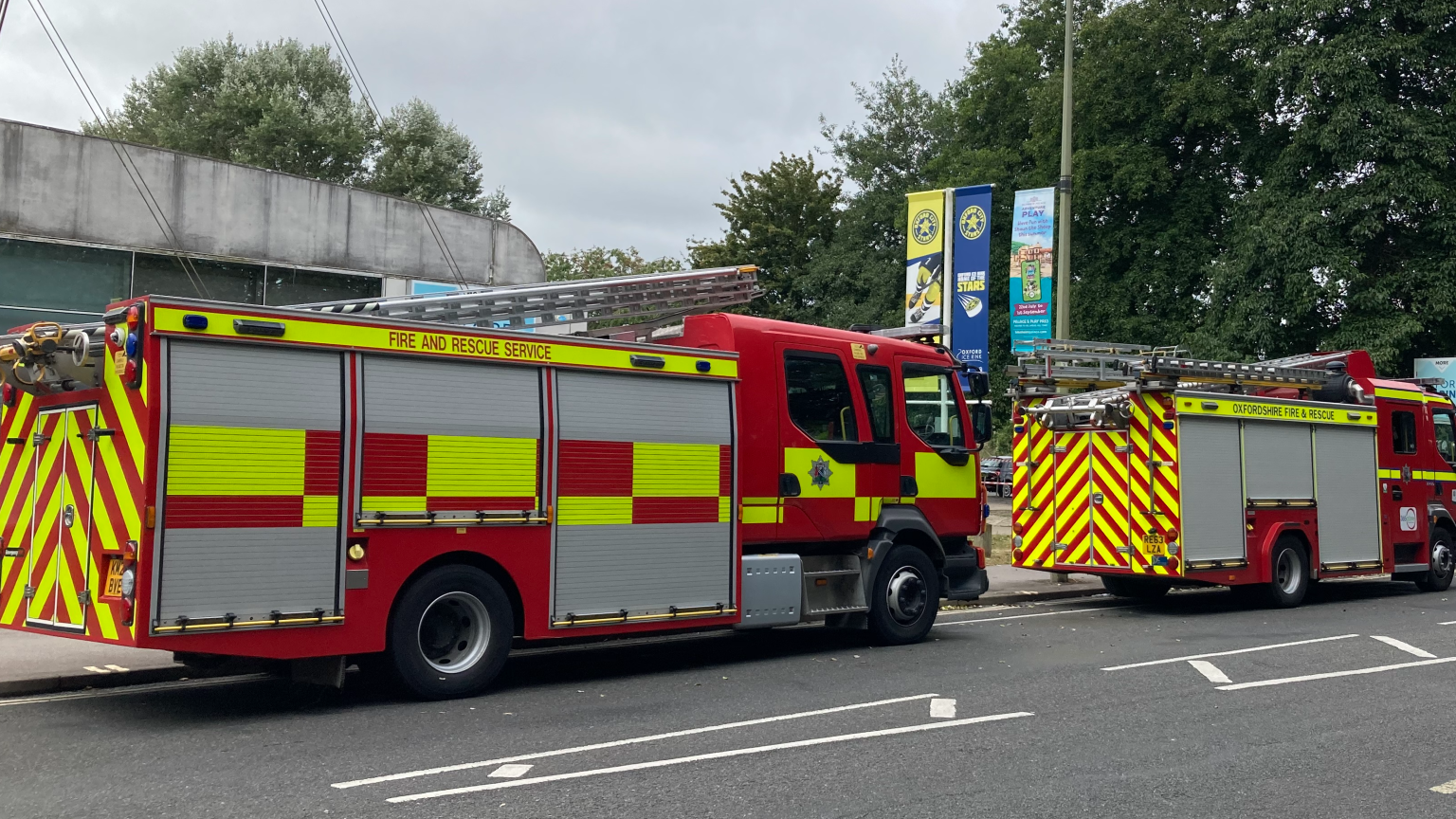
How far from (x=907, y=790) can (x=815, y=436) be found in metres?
5.29

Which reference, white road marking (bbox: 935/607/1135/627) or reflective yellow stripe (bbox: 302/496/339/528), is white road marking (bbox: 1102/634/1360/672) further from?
reflective yellow stripe (bbox: 302/496/339/528)

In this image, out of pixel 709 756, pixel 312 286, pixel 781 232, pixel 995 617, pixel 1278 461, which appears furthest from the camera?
pixel 781 232

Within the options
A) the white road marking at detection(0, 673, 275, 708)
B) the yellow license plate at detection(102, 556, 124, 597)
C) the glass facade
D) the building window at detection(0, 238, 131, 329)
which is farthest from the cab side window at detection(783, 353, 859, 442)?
the building window at detection(0, 238, 131, 329)

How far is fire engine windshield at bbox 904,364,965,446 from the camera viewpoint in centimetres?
1215

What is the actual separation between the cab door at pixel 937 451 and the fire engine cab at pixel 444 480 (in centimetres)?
12

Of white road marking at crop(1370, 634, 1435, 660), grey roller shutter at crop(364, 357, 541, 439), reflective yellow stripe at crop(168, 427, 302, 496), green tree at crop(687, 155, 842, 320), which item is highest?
green tree at crop(687, 155, 842, 320)

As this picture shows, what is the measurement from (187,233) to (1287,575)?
16399 millimetres

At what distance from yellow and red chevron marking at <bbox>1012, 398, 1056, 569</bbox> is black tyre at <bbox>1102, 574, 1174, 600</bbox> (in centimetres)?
161

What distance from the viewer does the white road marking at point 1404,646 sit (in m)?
11.2

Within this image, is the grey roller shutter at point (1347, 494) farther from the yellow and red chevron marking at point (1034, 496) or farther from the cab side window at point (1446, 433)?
the yellow and red chevron marking at point (1034, 496)

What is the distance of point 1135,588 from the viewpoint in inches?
669

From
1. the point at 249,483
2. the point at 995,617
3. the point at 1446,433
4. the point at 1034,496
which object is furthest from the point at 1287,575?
the point at 249,483

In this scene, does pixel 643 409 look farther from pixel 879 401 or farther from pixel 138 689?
pixel 138 689

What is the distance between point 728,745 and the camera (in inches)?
283
